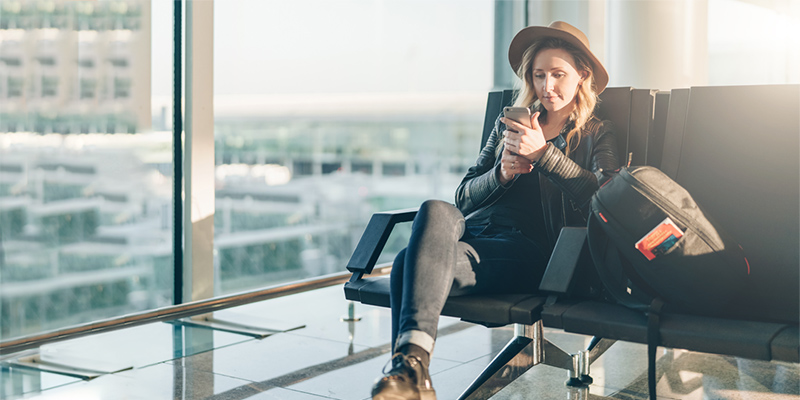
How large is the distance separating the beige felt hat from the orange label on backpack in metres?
0.59

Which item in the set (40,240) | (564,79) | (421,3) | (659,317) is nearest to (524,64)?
(564,79)

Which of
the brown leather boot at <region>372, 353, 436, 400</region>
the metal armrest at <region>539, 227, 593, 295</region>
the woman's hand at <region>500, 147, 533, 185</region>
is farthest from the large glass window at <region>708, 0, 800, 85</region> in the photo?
the brown leather boot at <region>372, 353, 436, 400</region>

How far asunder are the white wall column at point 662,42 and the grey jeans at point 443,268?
73.2 inches

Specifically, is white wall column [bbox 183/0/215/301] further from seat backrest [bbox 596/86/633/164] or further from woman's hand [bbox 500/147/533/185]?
seat backrest [bbox 596/86/633/164]

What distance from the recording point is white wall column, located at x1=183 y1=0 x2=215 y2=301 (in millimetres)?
2809

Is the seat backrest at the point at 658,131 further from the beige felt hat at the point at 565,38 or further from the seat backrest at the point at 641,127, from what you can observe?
the beige felt hat at the point at 565,38

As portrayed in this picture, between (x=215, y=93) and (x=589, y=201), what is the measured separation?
1.68 metres

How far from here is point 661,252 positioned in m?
1.62

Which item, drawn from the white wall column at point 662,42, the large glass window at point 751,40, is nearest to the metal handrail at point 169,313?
the white wall column at point 662,42

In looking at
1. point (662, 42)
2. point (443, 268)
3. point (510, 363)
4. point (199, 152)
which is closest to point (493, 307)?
point (443, 268)

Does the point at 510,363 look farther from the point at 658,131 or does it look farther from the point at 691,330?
the point at 658,131

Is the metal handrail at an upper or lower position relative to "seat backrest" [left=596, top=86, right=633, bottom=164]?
lower

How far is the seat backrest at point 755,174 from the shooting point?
70.8 inches

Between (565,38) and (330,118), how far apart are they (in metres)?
1.77
